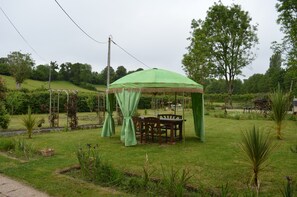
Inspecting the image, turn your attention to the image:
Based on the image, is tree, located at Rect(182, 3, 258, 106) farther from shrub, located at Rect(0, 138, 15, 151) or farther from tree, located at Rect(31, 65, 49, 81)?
tree, located at Rect(31, 65, 49, 81)

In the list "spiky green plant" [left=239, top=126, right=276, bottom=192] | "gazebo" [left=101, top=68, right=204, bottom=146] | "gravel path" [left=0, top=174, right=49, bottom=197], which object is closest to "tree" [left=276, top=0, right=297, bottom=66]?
"gazebo" [left=101, top=68, right=204, bottom=146]

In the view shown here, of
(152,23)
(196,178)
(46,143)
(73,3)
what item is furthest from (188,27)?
(196,178)

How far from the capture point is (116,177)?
5.05 m

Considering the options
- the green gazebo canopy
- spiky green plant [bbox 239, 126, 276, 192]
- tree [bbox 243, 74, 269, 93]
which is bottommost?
spiky green plant [bbox 239, 126, 276, 192]

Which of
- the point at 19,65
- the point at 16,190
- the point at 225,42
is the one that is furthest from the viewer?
the point at 19,65

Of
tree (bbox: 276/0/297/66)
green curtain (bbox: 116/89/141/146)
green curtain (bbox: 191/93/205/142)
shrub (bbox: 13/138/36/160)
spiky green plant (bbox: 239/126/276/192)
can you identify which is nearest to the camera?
spiky green plant (bbox: 239/126/276/192)

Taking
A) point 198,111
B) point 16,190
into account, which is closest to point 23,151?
point 16,190

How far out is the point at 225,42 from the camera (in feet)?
109

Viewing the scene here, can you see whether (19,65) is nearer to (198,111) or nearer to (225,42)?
(225,42)

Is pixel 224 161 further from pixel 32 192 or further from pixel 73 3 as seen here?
pixel 73 3

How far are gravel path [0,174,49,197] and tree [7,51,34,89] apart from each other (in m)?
39.7

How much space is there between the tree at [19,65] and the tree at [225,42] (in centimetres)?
2602

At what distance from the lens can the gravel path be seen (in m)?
4.55

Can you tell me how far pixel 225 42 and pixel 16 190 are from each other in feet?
105
